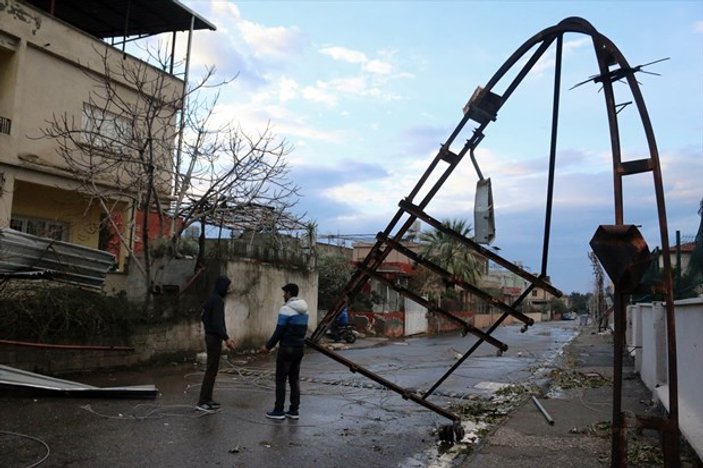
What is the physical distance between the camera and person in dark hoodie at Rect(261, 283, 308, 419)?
25.6ft

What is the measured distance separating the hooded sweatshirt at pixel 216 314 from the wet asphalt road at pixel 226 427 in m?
1.12

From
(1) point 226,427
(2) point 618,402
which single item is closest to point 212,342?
(1) point 226,427

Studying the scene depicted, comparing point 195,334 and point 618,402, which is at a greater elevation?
point 618,402

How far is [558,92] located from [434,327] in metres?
29.8

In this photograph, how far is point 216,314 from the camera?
27.2 ft

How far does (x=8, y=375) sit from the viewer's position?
8312 mm

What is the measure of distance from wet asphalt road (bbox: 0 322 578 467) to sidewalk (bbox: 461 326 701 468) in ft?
2.67

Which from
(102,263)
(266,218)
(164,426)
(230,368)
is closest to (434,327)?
(266,218)

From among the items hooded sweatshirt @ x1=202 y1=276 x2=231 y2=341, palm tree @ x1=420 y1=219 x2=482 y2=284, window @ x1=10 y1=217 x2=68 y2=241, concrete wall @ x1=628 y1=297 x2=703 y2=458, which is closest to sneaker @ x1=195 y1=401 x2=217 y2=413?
hooded sweatshirt @ x1=202 y1=276 x2=231 y2=341

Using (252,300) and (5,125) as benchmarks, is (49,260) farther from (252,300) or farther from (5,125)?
(252,300)

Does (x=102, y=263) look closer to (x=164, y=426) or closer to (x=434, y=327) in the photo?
(x=164, y=426)

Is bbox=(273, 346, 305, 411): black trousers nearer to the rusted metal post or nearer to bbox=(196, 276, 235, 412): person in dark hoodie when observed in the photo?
bbox=(196, 276, 235, 412): person in dark hoodie

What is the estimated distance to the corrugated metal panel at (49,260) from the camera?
8.74 metres

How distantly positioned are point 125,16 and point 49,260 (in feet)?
37.7
